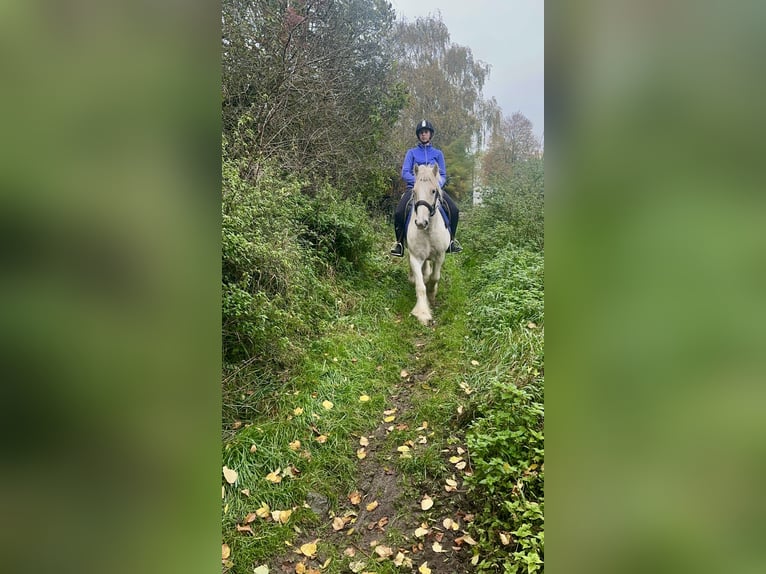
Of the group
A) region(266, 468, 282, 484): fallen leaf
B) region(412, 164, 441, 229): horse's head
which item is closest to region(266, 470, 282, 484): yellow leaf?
region(266, 468, 282, 484): fallen leaf

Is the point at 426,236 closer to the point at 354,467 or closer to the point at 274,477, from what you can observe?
the point at 354,467

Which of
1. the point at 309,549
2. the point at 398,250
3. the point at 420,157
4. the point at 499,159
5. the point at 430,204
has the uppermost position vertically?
the point at 499,159

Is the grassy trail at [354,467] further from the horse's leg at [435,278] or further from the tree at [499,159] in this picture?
the tree at [499,159]
